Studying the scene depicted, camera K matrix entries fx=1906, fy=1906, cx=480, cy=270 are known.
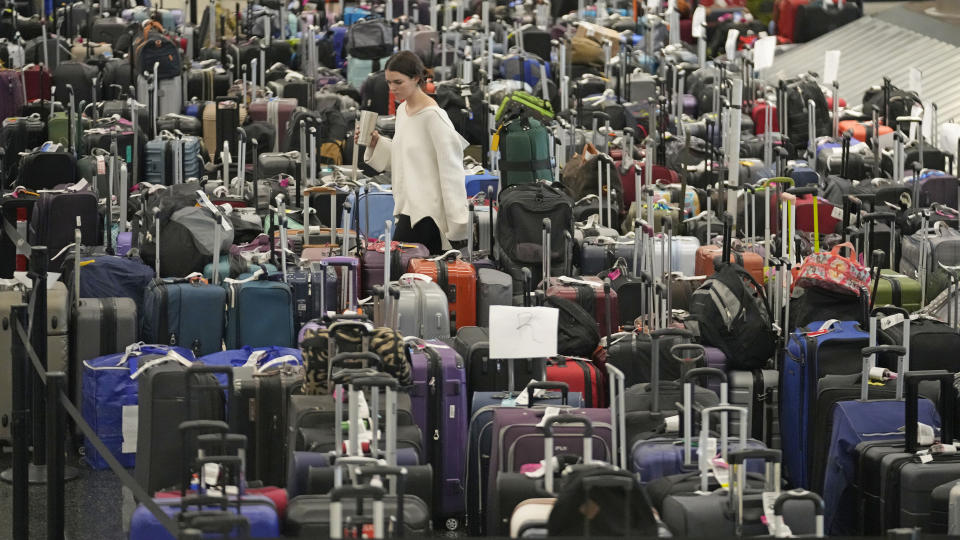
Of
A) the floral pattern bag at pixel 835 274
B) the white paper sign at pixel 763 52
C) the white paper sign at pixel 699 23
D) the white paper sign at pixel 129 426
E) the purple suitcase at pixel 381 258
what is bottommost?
the white paper sign at pixel 129 426

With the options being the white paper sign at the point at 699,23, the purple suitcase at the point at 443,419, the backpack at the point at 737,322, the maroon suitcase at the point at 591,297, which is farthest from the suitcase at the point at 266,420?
the white paper sign at the point at 699,23

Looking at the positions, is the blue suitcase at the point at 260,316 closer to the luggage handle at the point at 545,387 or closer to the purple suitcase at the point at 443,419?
the purple suitcase at the point at 443,419

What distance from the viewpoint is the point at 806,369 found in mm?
8141

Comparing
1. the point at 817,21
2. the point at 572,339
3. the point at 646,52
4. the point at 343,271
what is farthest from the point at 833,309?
the point at 817,21

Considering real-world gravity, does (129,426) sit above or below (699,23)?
below

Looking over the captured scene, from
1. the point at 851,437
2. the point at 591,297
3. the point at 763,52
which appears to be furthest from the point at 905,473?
the point at 763,52

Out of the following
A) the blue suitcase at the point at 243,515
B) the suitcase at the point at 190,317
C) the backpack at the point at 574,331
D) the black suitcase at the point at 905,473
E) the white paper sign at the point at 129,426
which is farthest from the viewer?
the suitcase at the point at 190,317

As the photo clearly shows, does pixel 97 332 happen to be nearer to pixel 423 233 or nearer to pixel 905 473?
pixel 423 233

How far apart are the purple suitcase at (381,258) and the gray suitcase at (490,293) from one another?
1.35 ft

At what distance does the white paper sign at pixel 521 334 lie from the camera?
7.37 m

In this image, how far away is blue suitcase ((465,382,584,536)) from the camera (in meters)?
7.63

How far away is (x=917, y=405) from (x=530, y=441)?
1.46 meters

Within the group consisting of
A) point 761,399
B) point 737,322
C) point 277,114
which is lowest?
point 761,399

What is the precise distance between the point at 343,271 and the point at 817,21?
14.9m
